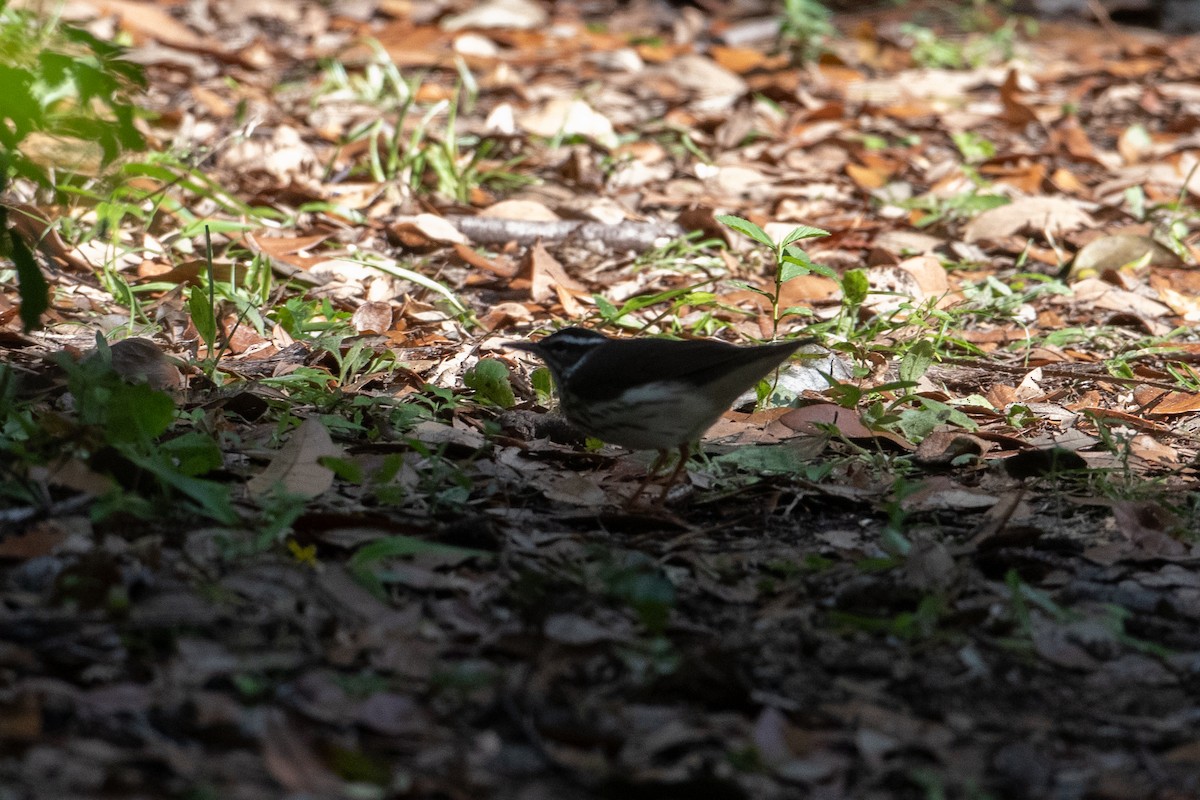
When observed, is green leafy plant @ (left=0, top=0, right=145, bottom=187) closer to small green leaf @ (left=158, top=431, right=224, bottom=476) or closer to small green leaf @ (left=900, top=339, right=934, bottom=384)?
small green leaf @ (left=158, top=431, right=224, bottom=476)

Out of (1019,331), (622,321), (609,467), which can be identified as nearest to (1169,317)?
(1019,331)

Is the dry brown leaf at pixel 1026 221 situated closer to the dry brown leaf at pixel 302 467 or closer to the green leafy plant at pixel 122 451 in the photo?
the dry brown leaf at pixel 302 467

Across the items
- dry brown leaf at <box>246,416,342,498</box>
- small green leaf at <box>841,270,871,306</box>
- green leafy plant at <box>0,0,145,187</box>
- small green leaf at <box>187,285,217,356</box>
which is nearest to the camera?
green leafy plant at <box>0,0,145,187</box>

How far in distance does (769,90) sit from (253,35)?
4.09 meters

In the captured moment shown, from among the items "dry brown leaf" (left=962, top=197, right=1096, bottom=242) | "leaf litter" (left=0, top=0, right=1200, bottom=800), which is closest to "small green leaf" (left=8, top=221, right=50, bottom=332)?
"leaf litter" (left=0, top=0, right=1200, bottom=800)

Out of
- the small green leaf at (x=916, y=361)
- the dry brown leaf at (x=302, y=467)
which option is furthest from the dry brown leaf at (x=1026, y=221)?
the dry brown leaf at (x=302, y=467)

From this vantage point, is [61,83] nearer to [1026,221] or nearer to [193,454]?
[193,454]

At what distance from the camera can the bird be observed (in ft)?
15.4

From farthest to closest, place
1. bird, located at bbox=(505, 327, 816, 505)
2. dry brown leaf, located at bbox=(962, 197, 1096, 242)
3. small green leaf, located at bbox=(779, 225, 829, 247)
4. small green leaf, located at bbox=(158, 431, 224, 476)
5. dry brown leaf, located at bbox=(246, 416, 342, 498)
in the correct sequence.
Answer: dry brown leaf, located at bbox=(962, 197, 1096, 242)
small green leaf, located at bbox=(779, 225, 829, 247)
bird, located at bbox=(505, 327, 816, 505)
dry brown leaf, located at bbox=(246, 416, 342, 498)
small green leaf, located at bbox=(158, 431, 224, 476)

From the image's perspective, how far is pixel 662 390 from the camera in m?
4.72

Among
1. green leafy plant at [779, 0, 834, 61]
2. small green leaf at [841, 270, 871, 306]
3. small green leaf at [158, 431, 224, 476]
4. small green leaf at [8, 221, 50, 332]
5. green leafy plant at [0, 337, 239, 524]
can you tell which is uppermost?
small green leaf at [8, 221, 50, 332]

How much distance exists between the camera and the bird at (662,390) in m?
4.68

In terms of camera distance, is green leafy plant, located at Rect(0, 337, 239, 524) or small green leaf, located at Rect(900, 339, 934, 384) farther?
small green leaf, located at Rect(900, 339, 934, 384)

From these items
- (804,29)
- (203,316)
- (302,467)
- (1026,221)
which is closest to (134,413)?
(302,467)
